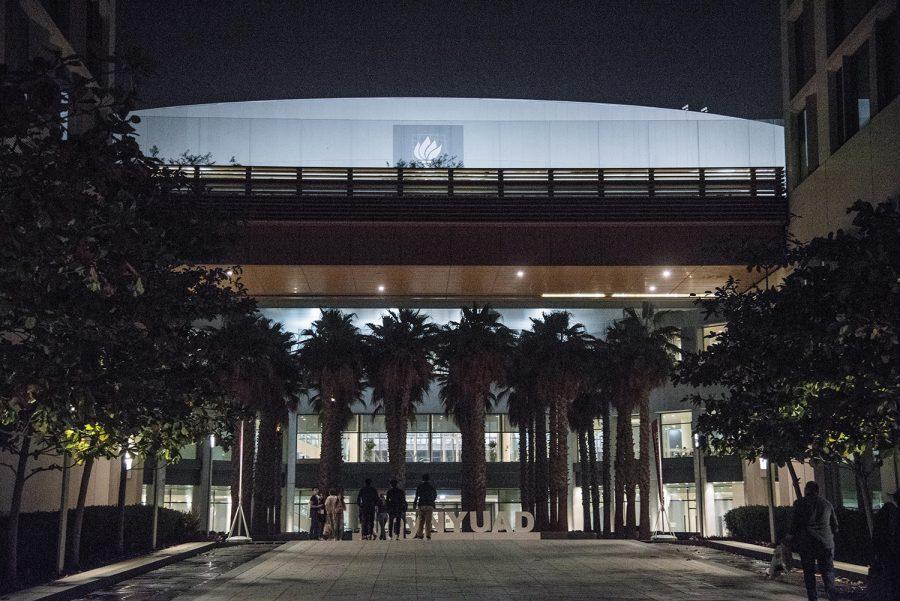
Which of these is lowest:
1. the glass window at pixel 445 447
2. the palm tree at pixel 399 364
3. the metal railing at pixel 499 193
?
the glass window at pixel 445 447

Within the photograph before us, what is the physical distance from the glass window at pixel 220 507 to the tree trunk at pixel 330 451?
967 inches

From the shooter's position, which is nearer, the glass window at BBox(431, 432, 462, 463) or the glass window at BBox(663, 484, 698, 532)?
the glass window at BBox(663, 484, 698, 532)

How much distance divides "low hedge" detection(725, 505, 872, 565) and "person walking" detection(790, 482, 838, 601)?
835mm

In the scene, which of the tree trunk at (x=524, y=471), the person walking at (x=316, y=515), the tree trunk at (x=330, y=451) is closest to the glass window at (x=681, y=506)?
the tree trunk at (x=524, y=471)

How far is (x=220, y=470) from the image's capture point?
7388 cm

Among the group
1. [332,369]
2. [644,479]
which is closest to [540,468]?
[644,479]

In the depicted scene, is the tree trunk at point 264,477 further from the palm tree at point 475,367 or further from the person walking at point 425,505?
the person walking at point 425,505

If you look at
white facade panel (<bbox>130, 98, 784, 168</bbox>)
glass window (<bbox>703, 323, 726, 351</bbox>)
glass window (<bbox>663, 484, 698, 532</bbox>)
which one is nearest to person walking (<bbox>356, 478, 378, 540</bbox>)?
white facade panel (<bbox>130, 98, 784, 168</bbox>)

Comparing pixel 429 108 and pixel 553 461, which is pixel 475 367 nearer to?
pixel 553 461

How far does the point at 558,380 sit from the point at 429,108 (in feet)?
46.5

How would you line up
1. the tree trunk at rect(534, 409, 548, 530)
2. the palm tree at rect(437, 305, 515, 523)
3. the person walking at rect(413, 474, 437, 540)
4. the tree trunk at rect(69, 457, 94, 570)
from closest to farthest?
1. the tree trunk at rect(69, 457, 94, 570)
2. the person walking at rect(413, 474, 437, 540)
3. the palm tree at rect(437, 305, 515, 523)
4. the tree trunk at rect(534, 409, 548, 530)

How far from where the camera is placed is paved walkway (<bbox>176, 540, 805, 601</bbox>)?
1703cm

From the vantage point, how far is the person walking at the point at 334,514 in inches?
1566

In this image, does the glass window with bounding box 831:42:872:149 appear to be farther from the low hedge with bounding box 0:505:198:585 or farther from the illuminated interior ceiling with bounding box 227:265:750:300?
the low hedge with bounding box 0:505:198:585
